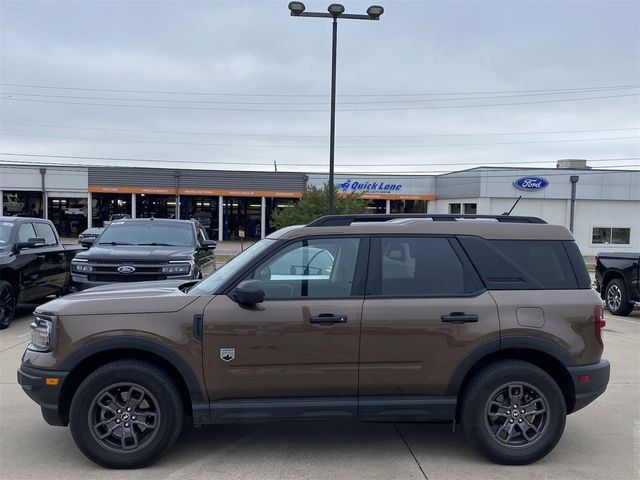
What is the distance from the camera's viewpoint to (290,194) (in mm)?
40188

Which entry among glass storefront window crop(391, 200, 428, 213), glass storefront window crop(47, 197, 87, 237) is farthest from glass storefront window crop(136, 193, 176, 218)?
glass storefront window crop(391, 200, 428, 213)

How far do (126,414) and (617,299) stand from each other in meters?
11.1

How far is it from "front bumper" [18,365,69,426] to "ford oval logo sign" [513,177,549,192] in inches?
1333

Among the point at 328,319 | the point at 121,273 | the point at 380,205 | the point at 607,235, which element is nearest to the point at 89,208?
the point at 380,205

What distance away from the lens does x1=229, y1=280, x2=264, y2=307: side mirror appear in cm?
388

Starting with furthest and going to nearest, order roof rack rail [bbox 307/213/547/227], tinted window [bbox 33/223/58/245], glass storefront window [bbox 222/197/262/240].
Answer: glass storefront window [bbox 222/197/262/240]
tinted window [bbox 33/223/58/245]
roof rack rail [bbox 307/213/547/227]

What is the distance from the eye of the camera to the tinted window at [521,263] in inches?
169

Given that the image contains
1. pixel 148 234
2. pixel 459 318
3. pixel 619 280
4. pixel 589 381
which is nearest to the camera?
pixel 459 318

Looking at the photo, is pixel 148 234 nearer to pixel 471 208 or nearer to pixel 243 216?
pixel 471 208

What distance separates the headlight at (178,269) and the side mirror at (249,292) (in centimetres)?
501

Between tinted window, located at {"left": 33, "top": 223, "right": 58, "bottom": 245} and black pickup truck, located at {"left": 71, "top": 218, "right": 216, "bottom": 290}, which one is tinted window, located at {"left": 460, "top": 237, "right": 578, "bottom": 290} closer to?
black pickup truck, located at {"left": 71, "top": 218, "right": 216, "bottom": 290}

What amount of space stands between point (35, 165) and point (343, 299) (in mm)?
41396

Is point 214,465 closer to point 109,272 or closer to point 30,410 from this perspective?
point 30,410

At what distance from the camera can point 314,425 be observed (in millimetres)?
4953
